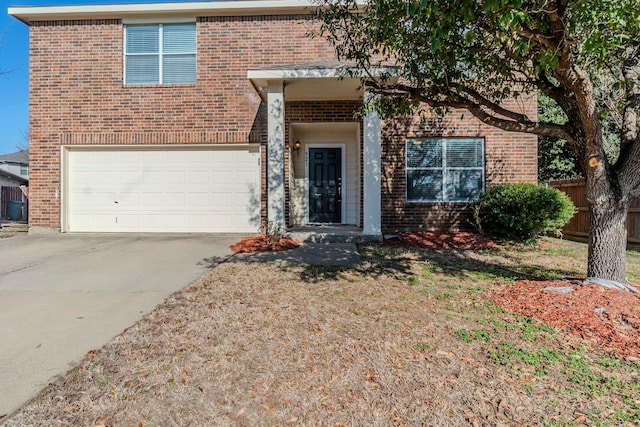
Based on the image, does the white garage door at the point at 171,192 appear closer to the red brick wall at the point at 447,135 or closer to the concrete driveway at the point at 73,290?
the concrete driveway at the point at 73,290

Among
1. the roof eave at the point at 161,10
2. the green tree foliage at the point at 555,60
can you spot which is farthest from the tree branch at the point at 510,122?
the roof eave at the point at 161,10

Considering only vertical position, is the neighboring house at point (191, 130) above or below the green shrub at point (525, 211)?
above

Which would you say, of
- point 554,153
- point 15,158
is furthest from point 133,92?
point 15,158

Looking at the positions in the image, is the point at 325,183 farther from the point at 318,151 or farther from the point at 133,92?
the point at 133,92

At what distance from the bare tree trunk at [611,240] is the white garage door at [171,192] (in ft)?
23.3

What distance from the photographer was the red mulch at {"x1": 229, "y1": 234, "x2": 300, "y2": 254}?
7.00 m

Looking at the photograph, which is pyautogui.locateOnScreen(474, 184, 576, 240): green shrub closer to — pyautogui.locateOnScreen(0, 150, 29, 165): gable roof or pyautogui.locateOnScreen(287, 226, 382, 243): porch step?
pyautogui.locateOnScreen(287, 226, 382, 243): porch step

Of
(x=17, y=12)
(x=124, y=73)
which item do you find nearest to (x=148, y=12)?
(x=124, y=73)

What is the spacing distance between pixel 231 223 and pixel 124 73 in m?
4.90

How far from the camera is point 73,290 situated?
449 cm

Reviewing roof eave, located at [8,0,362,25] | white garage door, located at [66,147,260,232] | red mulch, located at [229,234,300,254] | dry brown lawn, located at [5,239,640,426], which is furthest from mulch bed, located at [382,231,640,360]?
roof eave, located at [8,0,362,25]

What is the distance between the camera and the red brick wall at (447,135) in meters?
9.13

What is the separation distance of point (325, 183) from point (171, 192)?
13.6 feet

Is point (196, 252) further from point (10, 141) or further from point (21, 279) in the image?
point (10, 141)
